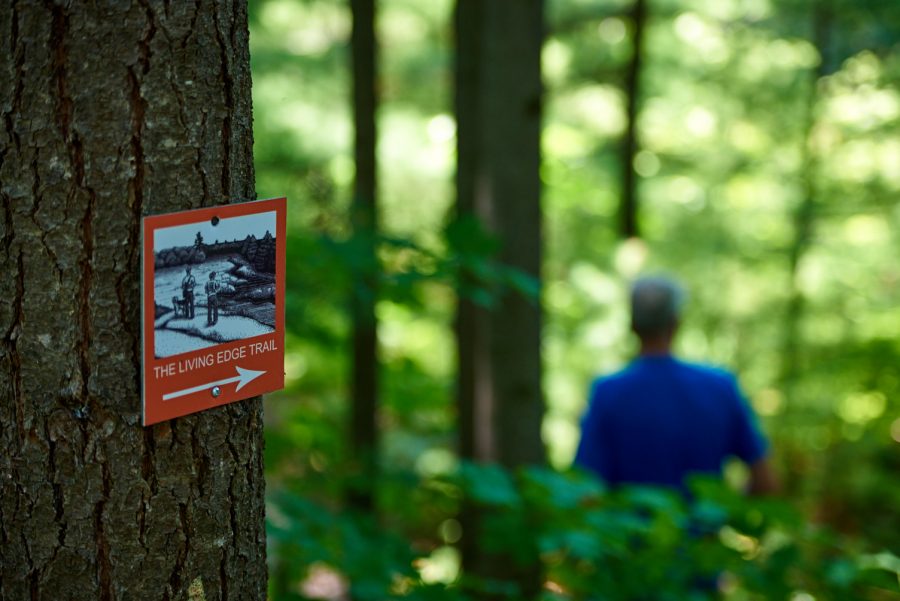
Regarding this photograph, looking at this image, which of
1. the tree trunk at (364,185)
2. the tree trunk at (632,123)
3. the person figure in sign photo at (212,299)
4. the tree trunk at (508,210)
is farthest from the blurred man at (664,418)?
the tree trunk at (632,123)

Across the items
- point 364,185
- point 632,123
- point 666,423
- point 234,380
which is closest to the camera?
point 234,380

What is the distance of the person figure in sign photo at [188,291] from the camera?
3.72 feet

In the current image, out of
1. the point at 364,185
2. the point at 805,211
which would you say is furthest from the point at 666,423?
the point at 805,211

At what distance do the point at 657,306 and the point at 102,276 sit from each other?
286 cm

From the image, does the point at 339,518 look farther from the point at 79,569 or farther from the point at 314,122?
the point at 314,122

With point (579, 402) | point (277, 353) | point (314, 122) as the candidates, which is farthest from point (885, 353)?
point (277, 353)

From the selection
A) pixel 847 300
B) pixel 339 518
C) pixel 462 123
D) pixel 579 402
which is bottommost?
pixel 579 402

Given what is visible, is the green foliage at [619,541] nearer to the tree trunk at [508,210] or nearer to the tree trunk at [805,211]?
the tree trunk at [508,210]

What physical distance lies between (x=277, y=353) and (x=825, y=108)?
949 cm

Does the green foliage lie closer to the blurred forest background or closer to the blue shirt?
the blue shirt

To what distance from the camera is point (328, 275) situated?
10.9 ft

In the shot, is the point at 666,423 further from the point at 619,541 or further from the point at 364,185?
the point at 364,185

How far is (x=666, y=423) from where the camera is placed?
3.57 meters

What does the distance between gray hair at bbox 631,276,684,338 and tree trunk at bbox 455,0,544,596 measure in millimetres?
680
